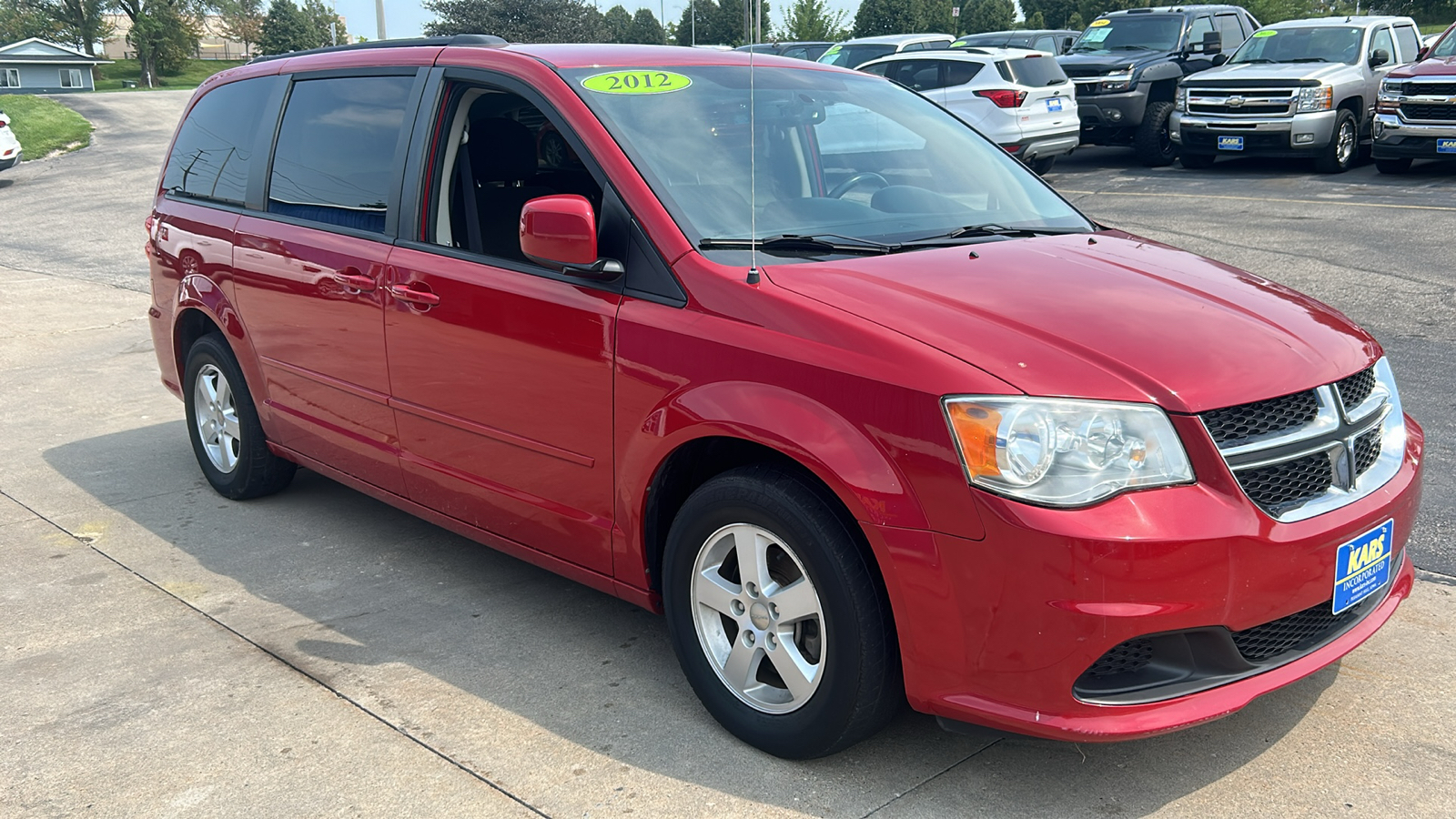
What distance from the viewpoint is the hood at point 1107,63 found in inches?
695

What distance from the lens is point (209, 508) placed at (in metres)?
5.40

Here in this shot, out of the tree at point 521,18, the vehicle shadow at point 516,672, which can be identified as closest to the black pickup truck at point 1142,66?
the tree at point 521,18

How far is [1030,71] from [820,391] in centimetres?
1441

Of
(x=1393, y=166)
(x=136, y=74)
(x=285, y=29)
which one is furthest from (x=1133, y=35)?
(x=136, y=74)

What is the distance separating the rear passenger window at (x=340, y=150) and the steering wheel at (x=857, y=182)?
1501 mm

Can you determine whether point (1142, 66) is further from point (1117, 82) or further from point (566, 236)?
point (566, 236)

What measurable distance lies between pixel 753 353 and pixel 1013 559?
0.82 metres

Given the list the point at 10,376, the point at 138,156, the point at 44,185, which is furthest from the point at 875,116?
the point at 138,156

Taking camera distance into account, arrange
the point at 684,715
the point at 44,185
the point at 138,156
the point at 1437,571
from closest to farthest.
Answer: the point at 684,715 < the point at 1437,571 < the point at 44,185 < the point at 138,156

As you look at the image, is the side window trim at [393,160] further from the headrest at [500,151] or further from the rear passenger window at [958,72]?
the rear passenger window at [958,72]

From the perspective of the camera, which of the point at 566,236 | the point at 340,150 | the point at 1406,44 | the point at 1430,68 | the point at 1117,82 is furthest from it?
the point at 1117,82

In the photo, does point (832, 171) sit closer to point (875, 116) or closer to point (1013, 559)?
point (875, 116)

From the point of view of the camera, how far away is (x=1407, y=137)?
14.7 meters

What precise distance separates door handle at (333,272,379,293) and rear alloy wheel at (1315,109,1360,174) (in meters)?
14.6
